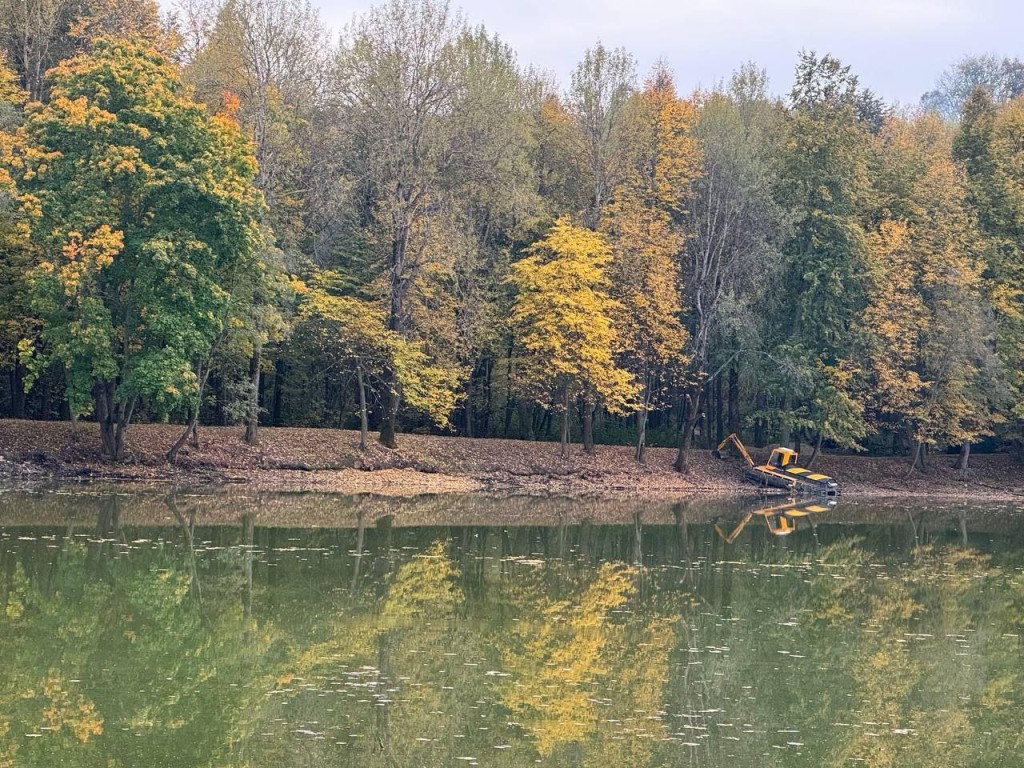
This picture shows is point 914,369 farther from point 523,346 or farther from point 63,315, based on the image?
point 63,315

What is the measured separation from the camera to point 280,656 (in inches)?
731

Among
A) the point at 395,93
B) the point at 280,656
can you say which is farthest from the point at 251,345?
the point at 280,656

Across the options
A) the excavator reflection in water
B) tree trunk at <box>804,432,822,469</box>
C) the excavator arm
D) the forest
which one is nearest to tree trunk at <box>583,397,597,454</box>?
the forest

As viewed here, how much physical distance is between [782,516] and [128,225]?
2514 cm

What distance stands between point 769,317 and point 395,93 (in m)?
21.4

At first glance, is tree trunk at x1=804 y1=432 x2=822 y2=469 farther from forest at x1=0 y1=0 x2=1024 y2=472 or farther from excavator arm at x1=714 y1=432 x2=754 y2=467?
excavator arm at x1=714 y1=432 x2=754 y2=467

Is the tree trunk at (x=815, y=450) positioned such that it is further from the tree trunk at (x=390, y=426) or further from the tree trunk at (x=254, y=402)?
the tree trunk at (x=254, y=402)

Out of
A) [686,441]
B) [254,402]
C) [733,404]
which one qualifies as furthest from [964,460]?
[254,402]

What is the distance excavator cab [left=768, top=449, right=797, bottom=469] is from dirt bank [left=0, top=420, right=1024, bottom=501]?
6.56ft

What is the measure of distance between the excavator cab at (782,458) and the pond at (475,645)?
69.5 feet

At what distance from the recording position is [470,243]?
174ft

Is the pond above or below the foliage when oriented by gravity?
below

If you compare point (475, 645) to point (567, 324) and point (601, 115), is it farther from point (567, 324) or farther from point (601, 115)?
point (601, 115)

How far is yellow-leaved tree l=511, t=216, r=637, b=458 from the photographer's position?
Answer: 178 feet
